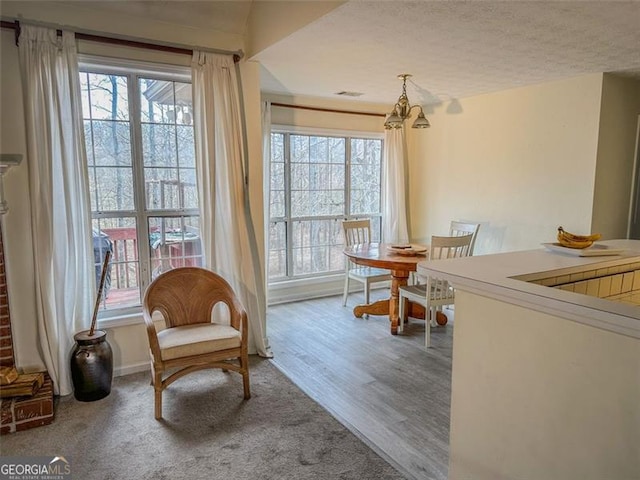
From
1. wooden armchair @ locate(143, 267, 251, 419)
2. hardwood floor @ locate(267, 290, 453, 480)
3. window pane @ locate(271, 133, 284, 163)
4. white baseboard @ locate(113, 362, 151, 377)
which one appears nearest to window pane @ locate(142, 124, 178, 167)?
wooden armchair @ locate(143, 267, 251, 419)

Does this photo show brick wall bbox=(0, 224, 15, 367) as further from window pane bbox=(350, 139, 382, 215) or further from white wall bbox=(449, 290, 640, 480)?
window pane bbox=(350, 139, 382, 215)

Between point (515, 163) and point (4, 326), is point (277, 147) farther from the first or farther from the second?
point (4, 326)

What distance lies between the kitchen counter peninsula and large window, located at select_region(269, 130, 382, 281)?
327cm

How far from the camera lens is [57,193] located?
109 inches

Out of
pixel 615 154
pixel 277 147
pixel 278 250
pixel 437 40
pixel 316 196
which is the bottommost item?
pixel 278 250

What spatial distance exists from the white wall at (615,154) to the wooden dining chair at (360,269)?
6.58 feet

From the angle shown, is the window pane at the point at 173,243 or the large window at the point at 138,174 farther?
the window pane at the point at 173,243

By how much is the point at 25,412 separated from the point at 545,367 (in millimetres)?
2753

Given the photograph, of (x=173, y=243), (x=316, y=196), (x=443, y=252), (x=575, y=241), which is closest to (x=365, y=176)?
(x=316, y=196)

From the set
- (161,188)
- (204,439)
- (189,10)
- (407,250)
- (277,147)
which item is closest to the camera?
(204,439)

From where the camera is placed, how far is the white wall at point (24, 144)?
2.63 metres

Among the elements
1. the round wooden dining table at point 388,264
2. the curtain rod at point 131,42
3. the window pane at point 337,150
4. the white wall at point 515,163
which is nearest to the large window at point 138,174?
the curtain rod at point 131,42

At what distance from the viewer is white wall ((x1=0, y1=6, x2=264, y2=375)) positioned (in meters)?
2.63

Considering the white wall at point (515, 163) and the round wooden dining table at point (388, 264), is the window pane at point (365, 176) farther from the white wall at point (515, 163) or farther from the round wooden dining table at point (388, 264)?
the round wooden dining table at point (388, 264)
